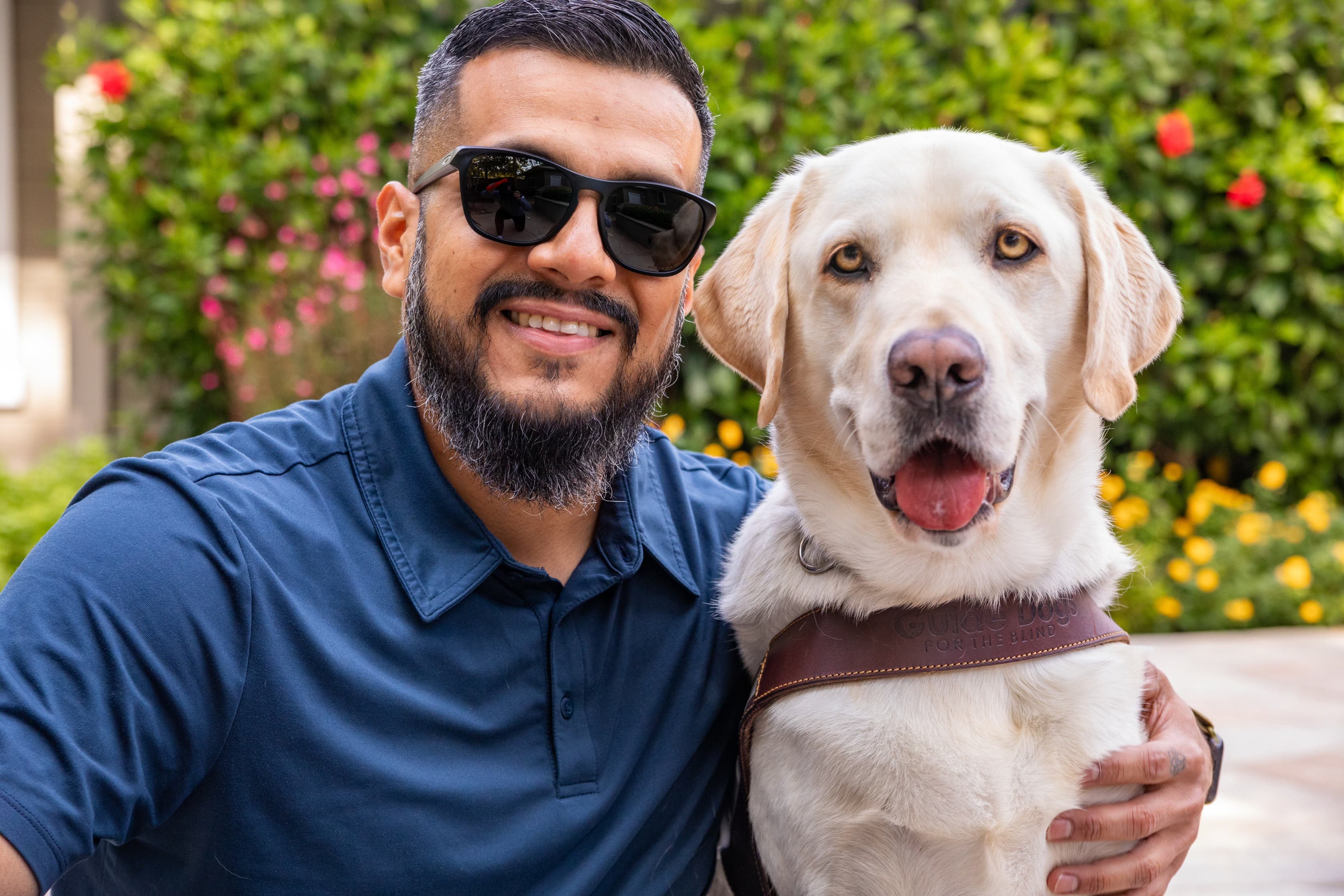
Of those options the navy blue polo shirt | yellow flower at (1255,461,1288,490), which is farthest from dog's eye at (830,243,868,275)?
yellow flower at (1255,461,1288,490)

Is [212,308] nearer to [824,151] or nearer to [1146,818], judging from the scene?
[824,151]

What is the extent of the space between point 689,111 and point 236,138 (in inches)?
145

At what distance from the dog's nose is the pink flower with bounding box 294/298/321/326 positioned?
3725 millimetres

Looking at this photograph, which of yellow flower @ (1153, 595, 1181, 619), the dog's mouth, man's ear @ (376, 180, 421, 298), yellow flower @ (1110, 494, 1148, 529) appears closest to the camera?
the dog's mouth

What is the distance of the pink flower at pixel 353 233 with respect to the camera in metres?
5.23

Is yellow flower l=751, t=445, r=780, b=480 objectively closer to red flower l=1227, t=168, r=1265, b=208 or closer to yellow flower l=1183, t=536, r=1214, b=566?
yellow flower l=1183, t=536, r=1214, b=566

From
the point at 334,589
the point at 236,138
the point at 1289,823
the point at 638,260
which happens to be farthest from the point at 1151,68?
the point at 334,589

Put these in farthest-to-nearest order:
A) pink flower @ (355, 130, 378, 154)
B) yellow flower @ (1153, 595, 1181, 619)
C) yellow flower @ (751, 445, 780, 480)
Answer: yellow flower @ (1153, 595, 1181, 619), pink flower @ (355, 130, 378, 154), yellow flower @ (751, 445, 780, 480)

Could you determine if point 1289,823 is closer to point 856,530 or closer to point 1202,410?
point 856,530

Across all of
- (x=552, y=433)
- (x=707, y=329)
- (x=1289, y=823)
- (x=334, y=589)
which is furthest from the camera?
(x=1289, y=823)

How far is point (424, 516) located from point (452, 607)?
170 mm

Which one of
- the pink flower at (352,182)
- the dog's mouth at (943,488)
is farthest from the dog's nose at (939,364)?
the pink flower at (352,182)

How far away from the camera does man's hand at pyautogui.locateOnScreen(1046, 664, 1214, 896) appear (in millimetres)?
1715

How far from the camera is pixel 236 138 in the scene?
5129mm
